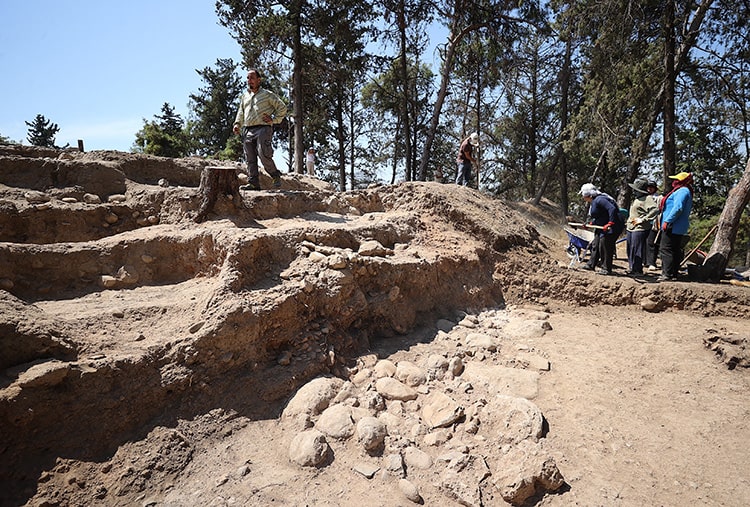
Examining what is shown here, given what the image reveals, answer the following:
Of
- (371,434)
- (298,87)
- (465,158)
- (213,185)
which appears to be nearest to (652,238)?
(465,158)

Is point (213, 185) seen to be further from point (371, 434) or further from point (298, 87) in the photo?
point (298, 87)

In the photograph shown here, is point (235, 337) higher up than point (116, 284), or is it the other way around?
point (116, 284)

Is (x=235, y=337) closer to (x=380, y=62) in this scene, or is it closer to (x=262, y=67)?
(x=262, y=67)

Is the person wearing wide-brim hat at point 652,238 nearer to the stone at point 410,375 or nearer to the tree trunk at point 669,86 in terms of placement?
the tree trunk at point 669,86

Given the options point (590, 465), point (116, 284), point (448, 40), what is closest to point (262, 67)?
point (448, 40)

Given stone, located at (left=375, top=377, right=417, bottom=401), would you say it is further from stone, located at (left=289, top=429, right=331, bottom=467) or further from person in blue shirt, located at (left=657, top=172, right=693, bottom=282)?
person in blue shirt, located at (left=657, top=172, right=693, bottom=282)

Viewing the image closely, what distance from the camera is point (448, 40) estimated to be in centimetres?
1307

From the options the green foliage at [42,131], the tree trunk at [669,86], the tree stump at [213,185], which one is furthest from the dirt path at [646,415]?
the green foliage at [42,131]

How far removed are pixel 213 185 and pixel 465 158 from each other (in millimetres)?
6448

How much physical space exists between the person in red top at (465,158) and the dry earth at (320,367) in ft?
13.2

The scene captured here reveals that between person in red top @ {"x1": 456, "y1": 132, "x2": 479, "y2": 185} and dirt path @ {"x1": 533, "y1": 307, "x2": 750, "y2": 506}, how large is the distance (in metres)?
5.17

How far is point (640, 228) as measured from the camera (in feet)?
20.6

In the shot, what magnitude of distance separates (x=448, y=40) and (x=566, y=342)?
40.3 ft

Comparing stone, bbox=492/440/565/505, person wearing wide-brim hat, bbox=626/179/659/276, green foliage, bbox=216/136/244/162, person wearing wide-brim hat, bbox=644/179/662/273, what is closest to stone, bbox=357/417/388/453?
stone, bbox=492/440/565/505
